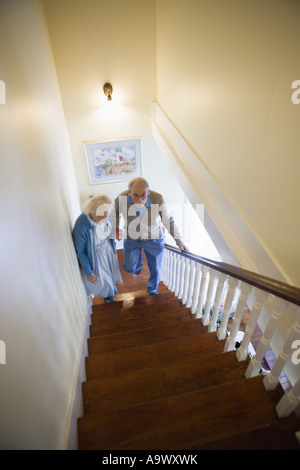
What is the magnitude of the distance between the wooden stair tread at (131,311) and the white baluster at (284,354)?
124 centimetres

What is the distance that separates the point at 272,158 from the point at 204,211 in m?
0.90

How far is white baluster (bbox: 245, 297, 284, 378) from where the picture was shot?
102 centimetres

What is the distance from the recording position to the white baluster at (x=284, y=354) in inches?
36.4

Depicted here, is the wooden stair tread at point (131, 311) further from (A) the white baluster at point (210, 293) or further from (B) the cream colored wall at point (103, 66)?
(B) the cream colored wall at point (103, 66)

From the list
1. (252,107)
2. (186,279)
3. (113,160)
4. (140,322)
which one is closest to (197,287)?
(186,279)

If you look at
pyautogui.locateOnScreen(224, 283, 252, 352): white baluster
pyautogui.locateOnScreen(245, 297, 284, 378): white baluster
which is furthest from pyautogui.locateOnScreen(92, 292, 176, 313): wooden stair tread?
pyautogui.locateOnScreen(245, 297, 284, 378): white baluster

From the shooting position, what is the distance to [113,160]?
13.0 feet

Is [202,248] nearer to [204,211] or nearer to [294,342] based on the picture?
[204,211]

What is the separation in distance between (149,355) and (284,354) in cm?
90

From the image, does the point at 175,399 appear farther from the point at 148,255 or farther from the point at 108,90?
the point at 108,90

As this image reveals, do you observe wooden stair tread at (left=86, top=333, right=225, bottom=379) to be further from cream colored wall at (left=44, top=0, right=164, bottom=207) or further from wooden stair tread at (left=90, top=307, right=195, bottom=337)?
cream colored wall at (left=44, top=0, right=164, bottom=207)

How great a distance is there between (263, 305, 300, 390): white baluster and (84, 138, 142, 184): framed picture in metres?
3.65
